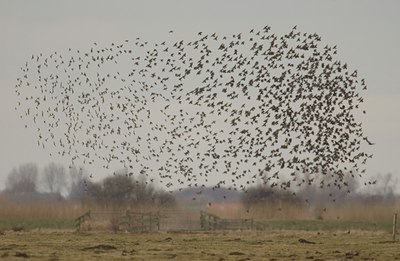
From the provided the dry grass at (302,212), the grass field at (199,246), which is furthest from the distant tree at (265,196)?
the grass field at (199,246)

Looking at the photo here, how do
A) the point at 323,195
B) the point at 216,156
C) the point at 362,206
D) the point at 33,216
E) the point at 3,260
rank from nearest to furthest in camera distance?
the point at 3,260, the point at 216,156, the point at 33,216, the point at 362,206, the point at 323,195

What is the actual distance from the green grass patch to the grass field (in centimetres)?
802

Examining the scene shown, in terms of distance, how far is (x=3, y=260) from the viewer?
4044 cm

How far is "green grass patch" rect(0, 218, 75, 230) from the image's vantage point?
235ft

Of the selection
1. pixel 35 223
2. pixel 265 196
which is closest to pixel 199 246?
pixel 35 223

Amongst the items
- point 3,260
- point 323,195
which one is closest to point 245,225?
point 3,260

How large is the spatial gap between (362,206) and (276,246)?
1464 inches

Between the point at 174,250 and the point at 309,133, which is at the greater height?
the point at 309,133

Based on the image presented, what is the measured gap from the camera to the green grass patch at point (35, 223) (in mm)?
71750

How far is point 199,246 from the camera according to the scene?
50719mm

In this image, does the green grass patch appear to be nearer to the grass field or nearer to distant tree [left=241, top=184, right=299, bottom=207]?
the grass field

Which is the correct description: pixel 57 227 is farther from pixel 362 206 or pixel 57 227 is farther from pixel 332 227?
pixel 362 206

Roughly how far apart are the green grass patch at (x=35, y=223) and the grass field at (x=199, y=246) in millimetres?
8016

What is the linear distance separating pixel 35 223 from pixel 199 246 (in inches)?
1098
